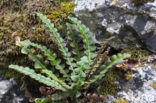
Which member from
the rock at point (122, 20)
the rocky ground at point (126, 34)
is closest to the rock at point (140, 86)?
the rocky ground at point (126, 34)

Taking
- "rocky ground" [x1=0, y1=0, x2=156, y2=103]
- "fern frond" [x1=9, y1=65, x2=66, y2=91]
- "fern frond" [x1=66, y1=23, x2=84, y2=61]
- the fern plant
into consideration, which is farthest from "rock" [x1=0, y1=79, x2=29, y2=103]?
"fern frond" [x1=66, y1=23, x2=84, y2=61]

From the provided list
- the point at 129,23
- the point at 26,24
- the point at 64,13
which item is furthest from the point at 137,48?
the point at 26,24

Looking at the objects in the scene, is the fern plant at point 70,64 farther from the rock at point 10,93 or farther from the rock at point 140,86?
the rock at point 10,93

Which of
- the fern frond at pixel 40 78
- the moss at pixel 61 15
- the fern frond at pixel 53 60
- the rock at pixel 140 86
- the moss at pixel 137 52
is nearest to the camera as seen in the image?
the fern frond at pixel 40 78

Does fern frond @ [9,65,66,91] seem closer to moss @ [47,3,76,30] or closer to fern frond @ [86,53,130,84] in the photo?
fern frond @ [86,53,130,84]

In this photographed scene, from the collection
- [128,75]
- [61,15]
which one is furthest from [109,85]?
[61,15]

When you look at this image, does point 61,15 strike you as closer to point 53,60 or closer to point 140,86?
point 53,60

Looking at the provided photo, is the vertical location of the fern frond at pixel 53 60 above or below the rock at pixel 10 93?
above
